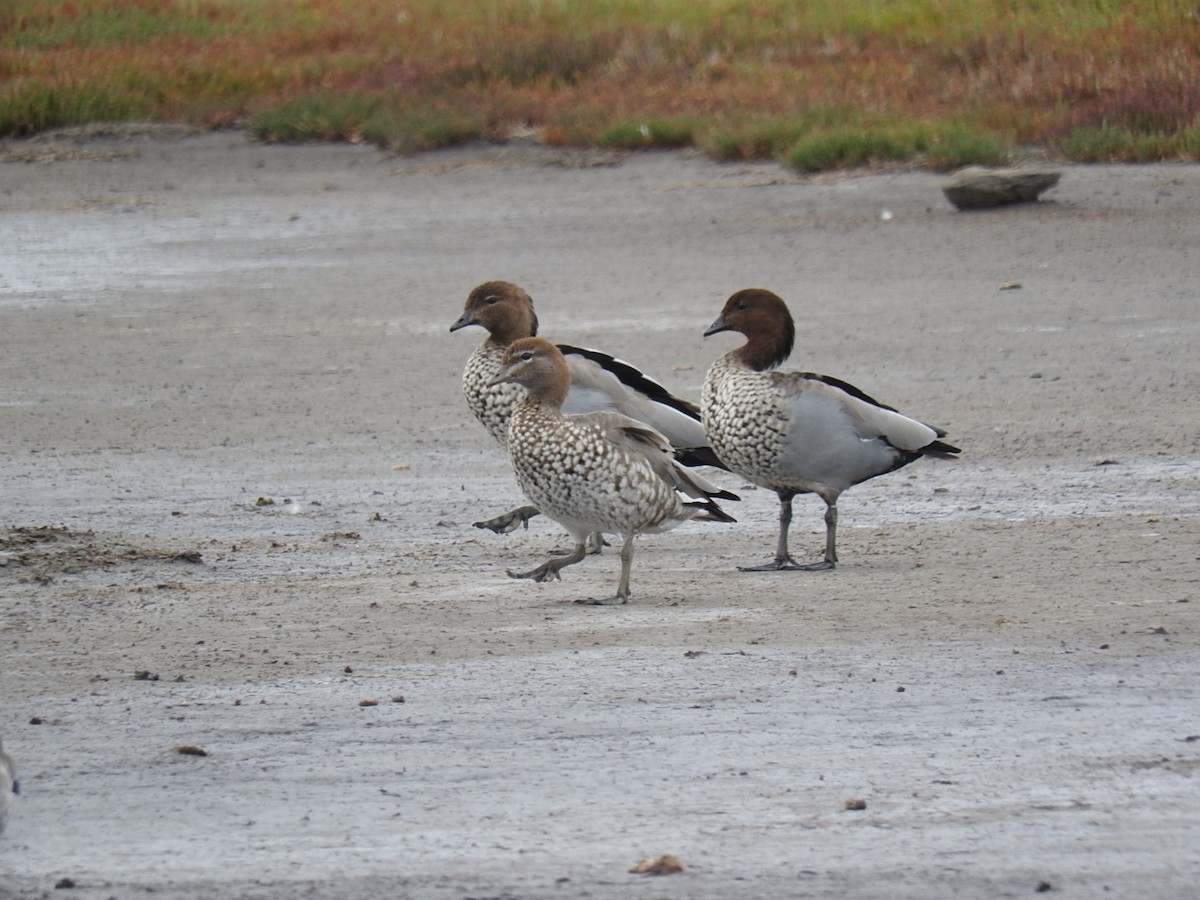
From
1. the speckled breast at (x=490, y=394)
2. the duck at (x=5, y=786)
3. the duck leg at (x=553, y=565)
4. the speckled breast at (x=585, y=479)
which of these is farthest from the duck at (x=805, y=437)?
the duck at (x=5, y=786)

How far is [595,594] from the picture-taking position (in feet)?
25.3

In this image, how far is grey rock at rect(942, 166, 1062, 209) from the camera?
17141 millimetres

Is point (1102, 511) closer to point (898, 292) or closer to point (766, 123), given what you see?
point (898, 292)

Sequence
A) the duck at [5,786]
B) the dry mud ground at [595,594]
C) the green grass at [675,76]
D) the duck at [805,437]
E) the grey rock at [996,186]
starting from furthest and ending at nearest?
the green grass at [675,76] < the grey rock at [996,186] < the duck at [805,437] < the dry mud ground at [595,594] < the duck at [5,786]

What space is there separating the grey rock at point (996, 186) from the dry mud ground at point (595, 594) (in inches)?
7.5

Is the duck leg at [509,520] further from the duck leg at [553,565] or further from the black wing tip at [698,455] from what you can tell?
the duck leg at [553,565]

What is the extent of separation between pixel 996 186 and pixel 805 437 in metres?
9.59

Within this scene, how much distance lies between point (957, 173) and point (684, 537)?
29.9ft

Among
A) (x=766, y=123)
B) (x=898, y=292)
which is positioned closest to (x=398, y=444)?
(x=898, y=292)

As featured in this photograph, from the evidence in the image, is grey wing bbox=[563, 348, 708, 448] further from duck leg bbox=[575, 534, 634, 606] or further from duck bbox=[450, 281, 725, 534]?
duck leg bbox=[575, 534, 634, 606]

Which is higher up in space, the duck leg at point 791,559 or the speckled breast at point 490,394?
the speckled breast at point 490,394

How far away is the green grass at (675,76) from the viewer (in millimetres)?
19578

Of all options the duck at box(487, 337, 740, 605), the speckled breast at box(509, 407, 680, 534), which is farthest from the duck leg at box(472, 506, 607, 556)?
the speckled breast at box(509, 407, 680, 534)

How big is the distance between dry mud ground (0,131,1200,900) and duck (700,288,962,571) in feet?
1.02
